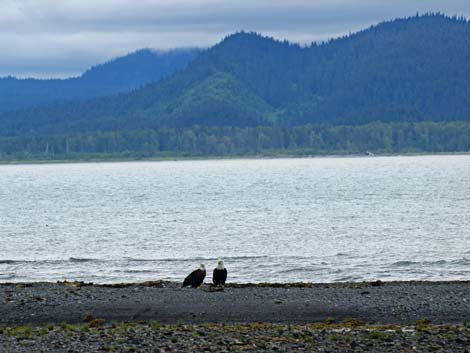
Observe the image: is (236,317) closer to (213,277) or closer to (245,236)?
(213,277)

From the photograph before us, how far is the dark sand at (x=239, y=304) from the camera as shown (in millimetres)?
25625

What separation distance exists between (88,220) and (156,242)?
2271 cm

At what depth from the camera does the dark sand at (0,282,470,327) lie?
25.6 metres

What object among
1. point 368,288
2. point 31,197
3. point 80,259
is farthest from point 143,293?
point 31,197

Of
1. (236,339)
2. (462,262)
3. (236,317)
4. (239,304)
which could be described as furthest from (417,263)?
(236,339)

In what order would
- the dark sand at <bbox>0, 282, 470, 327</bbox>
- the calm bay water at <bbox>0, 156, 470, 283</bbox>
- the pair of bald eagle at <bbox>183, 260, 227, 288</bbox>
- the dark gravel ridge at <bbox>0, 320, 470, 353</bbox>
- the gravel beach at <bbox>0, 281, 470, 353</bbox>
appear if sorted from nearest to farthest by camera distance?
1. the dark gravel ridge at <bbox>0, 320, 470, 353</bbox>
2. the gravel beach at <bbox>0, 281, 470, 353</bbox>
3. the dark sand at <bbox>0, 282, 470, 327</bbox>
4. the pair of bald eagle at <bbox>183, 260, 227, 288</bbox>
5. the calm bay water at <bbox>0, 156, 470, 283</bbox>

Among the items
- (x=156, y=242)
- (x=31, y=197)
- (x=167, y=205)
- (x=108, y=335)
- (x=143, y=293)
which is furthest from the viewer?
(x=31, y=197)

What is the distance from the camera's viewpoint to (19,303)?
27609mm

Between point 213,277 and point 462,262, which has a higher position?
point 213,277

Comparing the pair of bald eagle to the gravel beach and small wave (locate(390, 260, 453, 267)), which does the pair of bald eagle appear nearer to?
the gravel beach

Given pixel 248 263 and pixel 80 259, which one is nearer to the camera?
pixel 248 263

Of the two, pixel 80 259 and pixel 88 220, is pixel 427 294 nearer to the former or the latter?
pixel 80 259

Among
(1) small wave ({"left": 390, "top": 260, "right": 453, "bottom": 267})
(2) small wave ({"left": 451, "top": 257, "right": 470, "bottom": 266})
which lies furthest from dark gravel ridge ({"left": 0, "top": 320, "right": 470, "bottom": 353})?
(2) small wave ({"left": 451, "top": 257, "right": 470, "bottom": 266})

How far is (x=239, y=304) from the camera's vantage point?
2745cm
